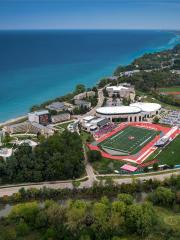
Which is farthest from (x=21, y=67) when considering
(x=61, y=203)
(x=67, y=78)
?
(x=61, y=203)

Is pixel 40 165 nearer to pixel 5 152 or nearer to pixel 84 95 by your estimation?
pixel 5 152

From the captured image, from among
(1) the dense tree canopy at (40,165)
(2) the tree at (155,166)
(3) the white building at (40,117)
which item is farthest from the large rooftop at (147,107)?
(1) the dense tree canopy at (40,165)

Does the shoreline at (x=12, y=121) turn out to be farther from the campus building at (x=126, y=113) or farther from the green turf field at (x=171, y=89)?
the green turf field at (x=171, y=89)

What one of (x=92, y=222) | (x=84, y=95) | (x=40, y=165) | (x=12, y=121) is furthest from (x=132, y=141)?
(x=84, y=95)

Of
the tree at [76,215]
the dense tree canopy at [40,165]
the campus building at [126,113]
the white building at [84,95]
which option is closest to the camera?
the tree at [76,215]

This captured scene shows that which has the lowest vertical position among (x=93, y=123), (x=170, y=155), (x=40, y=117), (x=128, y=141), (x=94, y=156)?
(x=170, y=155)
